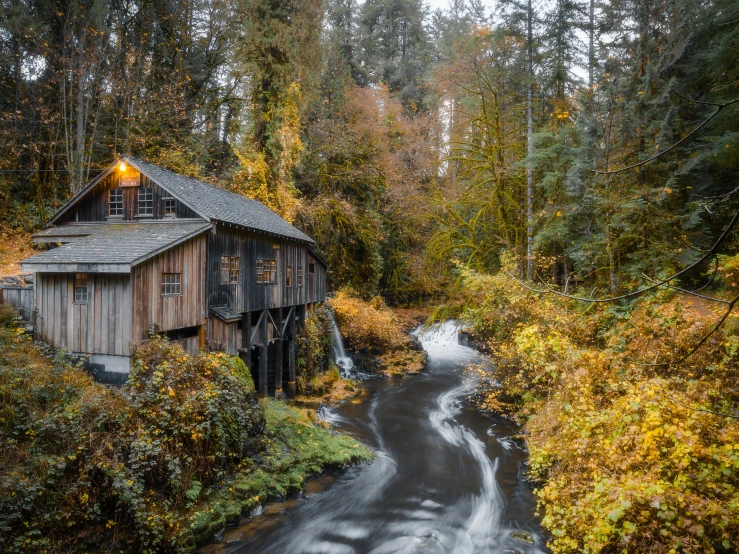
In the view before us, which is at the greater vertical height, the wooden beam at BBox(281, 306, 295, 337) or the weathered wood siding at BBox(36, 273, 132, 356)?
the weathered wood siding at BBox(36, 273, 132, 356)

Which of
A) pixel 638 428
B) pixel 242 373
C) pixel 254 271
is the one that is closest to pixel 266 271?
pixel 254 271

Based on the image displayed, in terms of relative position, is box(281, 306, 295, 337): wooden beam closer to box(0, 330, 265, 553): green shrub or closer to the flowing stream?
the flowing stream

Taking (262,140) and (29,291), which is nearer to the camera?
(29,291)

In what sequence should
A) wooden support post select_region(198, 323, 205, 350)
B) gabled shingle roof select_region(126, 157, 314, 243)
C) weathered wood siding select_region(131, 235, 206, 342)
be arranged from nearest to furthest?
weathered wood siding select_region(131, 235, 206, 342) → wooden support post select_region(198, 323, 205, 350) → gabled shingle roof select_region(126, 157, 314, 243)

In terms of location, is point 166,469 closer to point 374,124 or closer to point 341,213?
point 341,213

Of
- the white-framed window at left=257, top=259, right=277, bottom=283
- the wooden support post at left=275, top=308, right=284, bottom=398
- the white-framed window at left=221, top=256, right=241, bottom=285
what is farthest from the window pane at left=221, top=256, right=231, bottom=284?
the wooden support post at left=275, top=308, right=284, bottom=398

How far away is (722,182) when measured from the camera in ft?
39.8

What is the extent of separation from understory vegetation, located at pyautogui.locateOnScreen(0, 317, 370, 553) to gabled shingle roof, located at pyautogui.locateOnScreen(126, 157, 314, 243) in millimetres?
4729

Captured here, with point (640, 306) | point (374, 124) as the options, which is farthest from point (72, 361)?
point (374, 124)

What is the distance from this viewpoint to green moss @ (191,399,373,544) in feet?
29.5

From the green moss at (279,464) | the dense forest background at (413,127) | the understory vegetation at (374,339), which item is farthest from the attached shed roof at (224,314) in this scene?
the understory vegetation at (374,339)

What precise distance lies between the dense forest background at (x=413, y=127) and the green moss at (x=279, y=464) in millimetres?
9184

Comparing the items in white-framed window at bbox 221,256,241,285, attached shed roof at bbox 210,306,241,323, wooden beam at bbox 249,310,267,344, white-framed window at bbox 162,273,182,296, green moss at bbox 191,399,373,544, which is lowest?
green moss at bbox 191,399,373,544

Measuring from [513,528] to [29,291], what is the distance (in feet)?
43.7
